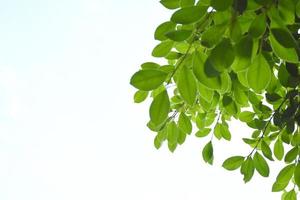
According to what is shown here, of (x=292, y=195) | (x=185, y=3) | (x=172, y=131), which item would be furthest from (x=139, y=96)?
(x=292, y=195)

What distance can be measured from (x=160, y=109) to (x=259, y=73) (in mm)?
319

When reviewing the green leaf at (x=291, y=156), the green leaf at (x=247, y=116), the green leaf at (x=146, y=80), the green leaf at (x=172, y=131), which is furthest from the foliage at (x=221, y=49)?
the green leaf at (x=247, y=116)

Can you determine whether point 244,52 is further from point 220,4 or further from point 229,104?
point 229,104

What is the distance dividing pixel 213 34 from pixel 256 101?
3.39ft

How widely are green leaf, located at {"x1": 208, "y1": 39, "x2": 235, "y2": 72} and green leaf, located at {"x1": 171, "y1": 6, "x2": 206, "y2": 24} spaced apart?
0.12m

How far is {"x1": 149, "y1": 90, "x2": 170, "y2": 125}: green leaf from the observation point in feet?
4.15

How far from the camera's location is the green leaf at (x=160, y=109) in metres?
1.26

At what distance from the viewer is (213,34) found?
3.77 ft

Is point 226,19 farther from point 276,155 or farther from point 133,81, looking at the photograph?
point 276,155

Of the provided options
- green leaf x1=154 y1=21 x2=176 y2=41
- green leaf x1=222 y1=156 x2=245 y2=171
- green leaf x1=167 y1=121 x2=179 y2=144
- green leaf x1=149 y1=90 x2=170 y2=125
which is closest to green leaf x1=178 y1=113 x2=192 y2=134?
green leaf x1=167 y1=121 x2=179 y2=144

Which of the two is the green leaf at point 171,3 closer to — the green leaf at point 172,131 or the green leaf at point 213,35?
the green leaf at point 213,35

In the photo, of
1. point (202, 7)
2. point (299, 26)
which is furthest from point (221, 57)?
point (299, 26)

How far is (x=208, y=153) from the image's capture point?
2303mm

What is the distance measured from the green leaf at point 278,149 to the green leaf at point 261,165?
0.24 m
